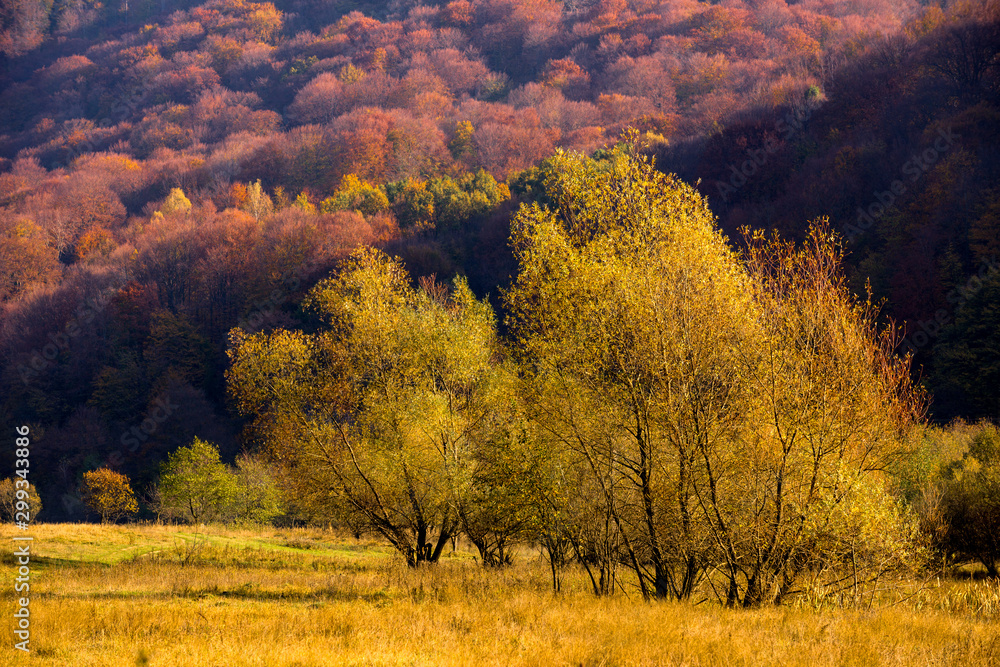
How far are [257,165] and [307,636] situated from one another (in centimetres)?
10999

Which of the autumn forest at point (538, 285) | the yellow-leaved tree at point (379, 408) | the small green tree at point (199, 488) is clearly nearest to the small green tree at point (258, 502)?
the small green tree at point (199, 488)

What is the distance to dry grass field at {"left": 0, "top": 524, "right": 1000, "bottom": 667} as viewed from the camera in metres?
9.24

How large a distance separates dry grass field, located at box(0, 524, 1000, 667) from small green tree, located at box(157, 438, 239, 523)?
27472 millimetres

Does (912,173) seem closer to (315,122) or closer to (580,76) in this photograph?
(580,76)

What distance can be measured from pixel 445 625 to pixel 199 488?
38.8m

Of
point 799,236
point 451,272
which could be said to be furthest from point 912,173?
point 451,272

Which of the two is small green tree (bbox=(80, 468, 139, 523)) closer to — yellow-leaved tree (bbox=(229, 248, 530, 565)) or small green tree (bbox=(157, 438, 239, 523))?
small green tree (bbox=(157, 438, 239, 523))

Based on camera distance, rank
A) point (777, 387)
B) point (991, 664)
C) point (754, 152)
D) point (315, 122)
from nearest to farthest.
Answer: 1. point (991, 664)
2. point (777, 387)
3. point (754, 152)
4. point (315, 122)

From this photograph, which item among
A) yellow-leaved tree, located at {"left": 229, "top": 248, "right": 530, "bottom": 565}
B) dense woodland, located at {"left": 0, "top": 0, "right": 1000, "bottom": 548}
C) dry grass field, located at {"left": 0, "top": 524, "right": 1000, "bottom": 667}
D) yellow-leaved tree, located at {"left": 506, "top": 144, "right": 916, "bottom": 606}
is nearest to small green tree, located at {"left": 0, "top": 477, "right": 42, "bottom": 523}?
dense woodland, located at {"left": 0, "top": 0, "right": 1000, "bottom": 548}

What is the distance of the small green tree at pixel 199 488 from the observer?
1778 inches

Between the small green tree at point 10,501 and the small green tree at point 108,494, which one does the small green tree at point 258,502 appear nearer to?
the small green tree at point 108,494

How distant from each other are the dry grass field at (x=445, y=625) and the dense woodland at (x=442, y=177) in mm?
7224

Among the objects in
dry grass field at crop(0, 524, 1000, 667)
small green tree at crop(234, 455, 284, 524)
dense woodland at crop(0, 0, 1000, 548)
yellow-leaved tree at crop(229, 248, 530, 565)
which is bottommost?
small green tree at crop(234, 455, 284, 524)

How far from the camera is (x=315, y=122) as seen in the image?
426ft
